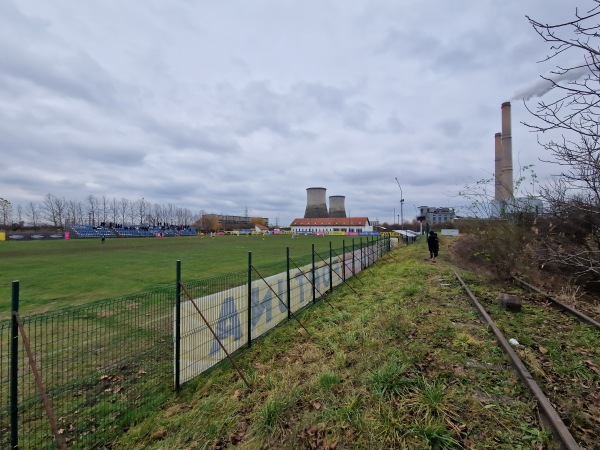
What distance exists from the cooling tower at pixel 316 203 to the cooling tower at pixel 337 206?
14.8 ft

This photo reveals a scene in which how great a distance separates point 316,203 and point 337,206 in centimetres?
955

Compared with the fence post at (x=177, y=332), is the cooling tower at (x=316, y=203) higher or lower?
higher

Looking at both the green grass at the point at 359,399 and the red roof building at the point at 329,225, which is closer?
the green grass at the point at 359,399

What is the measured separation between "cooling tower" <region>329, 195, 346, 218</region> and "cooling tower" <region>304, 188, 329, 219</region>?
451 cm

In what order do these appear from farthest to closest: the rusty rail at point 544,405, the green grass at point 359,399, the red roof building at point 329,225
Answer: the red roof building at point 329,225 < the green grass at point 359,399 < the rusty rail at point 544,405

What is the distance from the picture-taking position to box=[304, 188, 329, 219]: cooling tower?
123 metres

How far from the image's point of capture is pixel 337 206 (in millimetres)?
128875

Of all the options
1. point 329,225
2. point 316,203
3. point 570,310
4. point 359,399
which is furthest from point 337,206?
point 359,399

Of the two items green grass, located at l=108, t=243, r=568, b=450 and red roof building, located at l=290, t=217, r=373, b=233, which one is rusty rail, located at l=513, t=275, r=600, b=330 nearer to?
green grass, located at l=108, t=243, r=568, b=450

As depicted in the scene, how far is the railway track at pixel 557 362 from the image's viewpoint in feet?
11.1

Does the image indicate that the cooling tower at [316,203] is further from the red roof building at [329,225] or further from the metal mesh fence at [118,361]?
the metal mesh fence at [118,361]

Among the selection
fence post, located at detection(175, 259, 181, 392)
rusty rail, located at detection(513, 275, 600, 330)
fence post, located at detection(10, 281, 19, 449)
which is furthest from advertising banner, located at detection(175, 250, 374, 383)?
rusty rail, located at detection(513, 275, 600, 330)

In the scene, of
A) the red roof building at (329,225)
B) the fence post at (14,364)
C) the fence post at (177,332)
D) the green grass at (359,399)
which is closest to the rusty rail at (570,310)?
the green grass at (359,399)

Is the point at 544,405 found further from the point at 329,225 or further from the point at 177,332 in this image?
the point at 329,225
